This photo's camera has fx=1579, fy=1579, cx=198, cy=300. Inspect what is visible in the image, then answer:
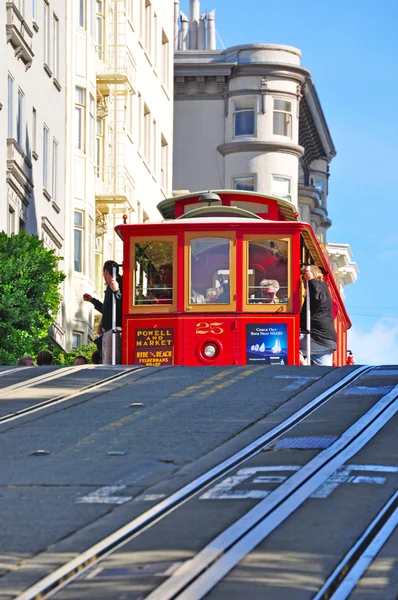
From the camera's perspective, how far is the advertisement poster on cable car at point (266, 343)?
Result: 25.5 metres

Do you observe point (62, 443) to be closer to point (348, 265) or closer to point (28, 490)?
point (28, 490)

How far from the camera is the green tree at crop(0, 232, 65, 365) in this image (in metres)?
30.2

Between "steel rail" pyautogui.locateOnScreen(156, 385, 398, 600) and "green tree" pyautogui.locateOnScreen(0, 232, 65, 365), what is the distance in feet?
49.7

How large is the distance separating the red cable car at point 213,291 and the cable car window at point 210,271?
0.7 inches

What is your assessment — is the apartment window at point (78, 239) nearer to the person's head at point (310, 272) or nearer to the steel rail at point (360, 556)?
the person's head at point (310, 272)

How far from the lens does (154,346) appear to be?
2608 cm

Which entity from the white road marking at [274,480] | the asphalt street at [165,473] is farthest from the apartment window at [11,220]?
the white road marking at [274,480]

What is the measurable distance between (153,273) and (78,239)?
63.1 feet

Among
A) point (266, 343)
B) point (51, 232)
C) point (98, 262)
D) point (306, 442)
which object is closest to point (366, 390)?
point (306, 442)

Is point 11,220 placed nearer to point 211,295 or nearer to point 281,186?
point 211,295

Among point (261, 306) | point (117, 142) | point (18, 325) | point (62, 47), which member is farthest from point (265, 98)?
point (261, 306)

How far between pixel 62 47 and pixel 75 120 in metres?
2.53

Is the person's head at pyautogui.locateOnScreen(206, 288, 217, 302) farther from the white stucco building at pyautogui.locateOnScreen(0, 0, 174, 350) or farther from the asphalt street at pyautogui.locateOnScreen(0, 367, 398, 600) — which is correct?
the white stucco building at pyautogui.locateOnScreen(0, 0, 174, 350)

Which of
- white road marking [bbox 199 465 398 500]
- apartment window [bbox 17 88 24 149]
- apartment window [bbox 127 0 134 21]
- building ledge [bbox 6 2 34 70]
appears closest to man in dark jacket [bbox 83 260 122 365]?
building ledge [bbox 6 2 34 70]
